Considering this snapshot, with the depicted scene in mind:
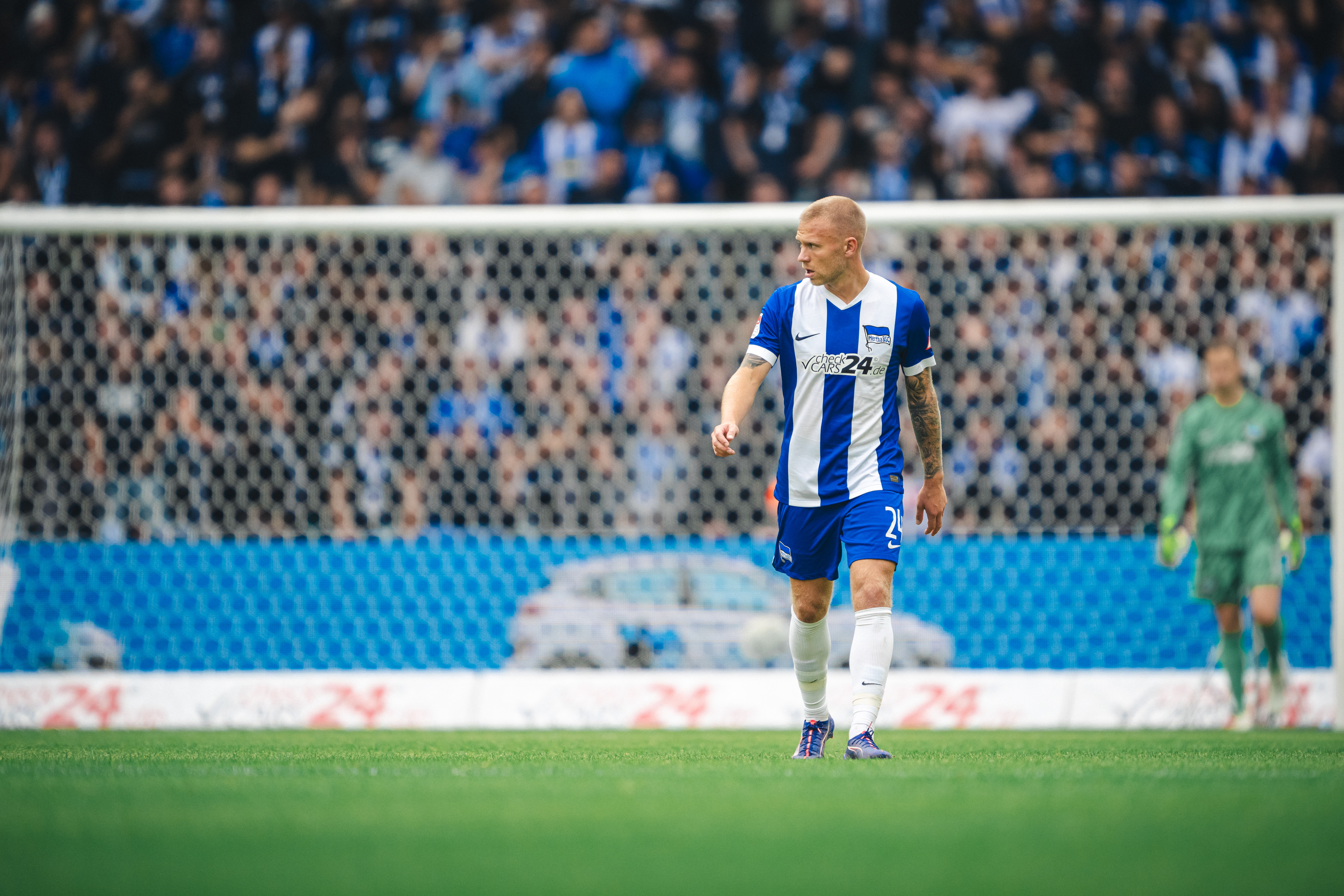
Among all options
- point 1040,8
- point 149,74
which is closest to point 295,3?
point 149,74

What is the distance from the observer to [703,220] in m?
8.96

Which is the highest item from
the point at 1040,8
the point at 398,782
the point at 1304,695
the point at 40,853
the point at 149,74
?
the point at 1040,8

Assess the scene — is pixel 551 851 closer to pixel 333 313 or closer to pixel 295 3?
pixel 333 313

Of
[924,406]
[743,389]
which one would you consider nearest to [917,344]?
[924,406]

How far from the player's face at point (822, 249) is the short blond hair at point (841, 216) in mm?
18

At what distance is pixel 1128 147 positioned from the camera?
1358cm

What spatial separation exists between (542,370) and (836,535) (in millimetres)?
5888

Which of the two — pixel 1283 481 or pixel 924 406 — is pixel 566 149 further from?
pixel 924 406

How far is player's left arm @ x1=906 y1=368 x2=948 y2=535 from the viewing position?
547cm

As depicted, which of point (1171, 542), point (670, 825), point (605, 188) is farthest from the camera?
point (605, 188)

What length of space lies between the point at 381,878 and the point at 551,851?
16.2 inches

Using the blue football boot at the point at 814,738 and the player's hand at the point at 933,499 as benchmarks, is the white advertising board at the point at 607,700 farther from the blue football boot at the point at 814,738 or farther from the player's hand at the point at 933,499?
the player's hand at the point at 933,499

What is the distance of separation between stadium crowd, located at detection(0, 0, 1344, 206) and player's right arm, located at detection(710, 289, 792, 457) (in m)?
7.55

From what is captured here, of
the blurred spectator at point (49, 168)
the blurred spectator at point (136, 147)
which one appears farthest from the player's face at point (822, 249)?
the blurred spectator at point (49, 168)
